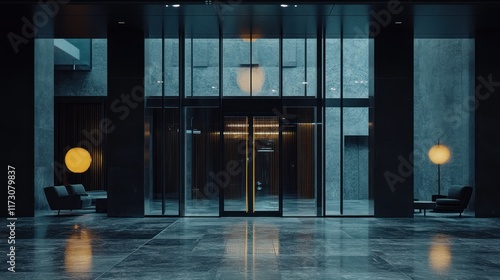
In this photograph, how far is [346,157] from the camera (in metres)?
18.6

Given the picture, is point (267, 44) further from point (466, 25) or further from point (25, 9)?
point (25, 9)

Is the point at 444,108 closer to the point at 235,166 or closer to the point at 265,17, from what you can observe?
the point at 235,166

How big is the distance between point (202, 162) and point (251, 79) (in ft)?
9.97

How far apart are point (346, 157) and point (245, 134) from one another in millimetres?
3245

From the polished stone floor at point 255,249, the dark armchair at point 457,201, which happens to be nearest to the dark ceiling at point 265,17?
the dark armchair at point 457,201

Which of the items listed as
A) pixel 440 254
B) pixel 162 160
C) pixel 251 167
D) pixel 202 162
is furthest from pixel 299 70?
pixel 440 254

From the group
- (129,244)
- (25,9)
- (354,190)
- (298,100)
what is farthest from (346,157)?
(25,9)

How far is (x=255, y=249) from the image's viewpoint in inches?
448

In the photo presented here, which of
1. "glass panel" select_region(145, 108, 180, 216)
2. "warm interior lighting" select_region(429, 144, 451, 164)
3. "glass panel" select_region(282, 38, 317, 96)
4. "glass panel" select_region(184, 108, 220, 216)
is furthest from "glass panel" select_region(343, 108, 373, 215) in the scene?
"glass panel" select_region(145, 108, 180, 216)

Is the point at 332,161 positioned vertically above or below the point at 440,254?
above

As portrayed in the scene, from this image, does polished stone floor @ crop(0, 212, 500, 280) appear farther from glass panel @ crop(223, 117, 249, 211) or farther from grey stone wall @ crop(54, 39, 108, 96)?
grey stone wall @ crop(54, 39, 108, 96)

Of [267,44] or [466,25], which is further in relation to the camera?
[267,44]

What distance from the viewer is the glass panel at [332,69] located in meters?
18.8

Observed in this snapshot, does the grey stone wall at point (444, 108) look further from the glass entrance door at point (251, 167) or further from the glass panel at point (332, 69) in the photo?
the glass entrance door at point (251, 167)
